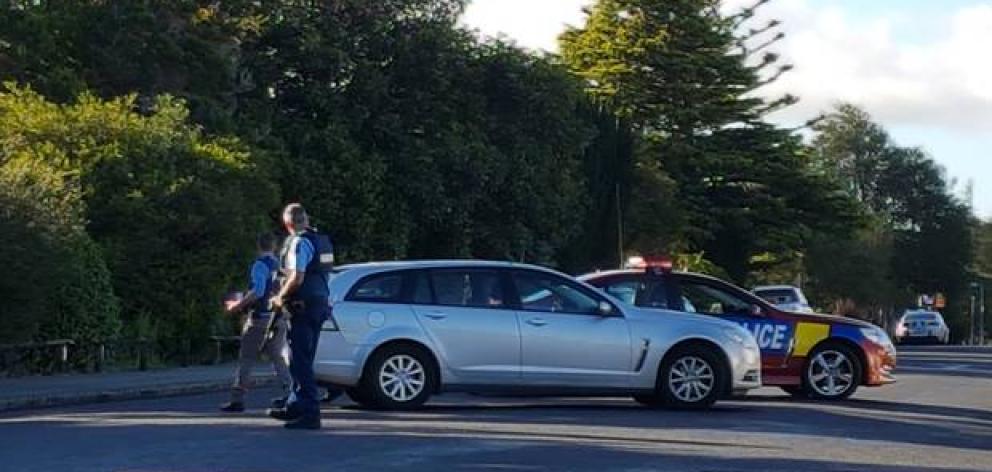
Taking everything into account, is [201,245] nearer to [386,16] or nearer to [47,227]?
[47,227]

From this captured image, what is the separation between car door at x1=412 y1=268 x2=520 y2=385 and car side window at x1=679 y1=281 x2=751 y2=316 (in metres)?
3.19

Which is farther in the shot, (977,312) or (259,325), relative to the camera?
(977,312)

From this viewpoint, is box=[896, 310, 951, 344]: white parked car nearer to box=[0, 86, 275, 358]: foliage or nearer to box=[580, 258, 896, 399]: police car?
box=[0, 86, 275, 358]: foliage

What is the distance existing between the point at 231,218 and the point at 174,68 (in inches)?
290

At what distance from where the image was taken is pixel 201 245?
85.2ft

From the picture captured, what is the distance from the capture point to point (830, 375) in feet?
60.4

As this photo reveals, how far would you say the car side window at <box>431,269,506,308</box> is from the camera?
15.8 metres

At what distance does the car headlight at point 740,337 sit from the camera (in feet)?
53.3

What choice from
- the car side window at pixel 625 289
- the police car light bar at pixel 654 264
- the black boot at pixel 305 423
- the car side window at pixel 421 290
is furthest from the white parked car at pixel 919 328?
the black boot at pixel 305 423

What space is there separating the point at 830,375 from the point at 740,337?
8.25 feet

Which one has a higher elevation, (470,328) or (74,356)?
(470,328)

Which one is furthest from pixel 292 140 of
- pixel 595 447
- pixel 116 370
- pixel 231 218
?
pixel 595 447

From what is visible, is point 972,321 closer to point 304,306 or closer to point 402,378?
point 402,378

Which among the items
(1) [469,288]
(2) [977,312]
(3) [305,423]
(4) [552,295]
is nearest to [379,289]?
(1) [469,288]
